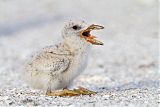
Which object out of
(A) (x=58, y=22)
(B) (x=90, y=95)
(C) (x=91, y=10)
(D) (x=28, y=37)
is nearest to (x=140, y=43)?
(D) (x=28, y=37)

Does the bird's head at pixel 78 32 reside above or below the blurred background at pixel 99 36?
below

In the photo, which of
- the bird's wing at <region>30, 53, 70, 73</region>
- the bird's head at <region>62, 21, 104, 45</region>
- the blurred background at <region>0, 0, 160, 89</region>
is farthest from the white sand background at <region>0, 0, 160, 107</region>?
the bird's head at <region>62, 21, 104, 45</region>

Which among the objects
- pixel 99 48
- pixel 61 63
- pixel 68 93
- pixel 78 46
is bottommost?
pixel 68 93

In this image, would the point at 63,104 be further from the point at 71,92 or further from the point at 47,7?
the point at 47,7

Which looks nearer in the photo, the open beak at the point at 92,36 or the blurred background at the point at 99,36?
the open beak at the point at 92,36

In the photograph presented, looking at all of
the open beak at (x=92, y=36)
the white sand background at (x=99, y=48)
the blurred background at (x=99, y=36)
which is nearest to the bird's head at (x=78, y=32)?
the open beak at (x=92, y=36)

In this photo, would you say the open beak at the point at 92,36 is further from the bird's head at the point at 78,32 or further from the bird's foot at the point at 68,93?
the bird's foot at the point at 68,93

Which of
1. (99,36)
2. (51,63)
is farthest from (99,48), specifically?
(51,63)

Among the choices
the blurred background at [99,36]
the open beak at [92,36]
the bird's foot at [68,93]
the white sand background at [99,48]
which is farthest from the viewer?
the blurred background at [99,36]

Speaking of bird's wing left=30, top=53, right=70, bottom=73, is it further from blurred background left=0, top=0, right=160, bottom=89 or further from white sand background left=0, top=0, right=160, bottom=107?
blurred background left=0, top=0, right=160, bottom=89

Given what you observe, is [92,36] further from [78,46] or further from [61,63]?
[61,63]
